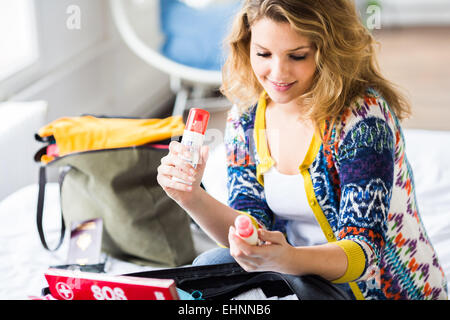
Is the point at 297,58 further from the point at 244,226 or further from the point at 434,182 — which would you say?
the point at 434,182

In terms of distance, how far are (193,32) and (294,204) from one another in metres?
1.65

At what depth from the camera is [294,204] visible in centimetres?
108

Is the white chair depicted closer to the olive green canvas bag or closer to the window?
the window

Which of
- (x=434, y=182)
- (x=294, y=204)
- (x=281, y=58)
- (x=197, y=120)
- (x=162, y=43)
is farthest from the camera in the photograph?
(x=162, y=43)

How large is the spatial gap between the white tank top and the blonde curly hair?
13cm

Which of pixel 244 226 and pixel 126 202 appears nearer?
pixel 244 226

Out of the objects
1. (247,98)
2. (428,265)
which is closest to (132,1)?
(247,98)

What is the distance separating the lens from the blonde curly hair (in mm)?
946

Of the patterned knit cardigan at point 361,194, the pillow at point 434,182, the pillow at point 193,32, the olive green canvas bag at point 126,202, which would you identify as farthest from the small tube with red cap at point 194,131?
the pillow at point 193,32

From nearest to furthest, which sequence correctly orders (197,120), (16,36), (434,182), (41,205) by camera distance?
(197,120) → (41,205) → (434,182) → (16,36)

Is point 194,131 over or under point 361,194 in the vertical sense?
over

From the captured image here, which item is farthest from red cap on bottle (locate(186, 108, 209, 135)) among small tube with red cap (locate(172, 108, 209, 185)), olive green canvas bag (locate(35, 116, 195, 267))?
olive green canvas bag (locate(35, 116, 195, 267))

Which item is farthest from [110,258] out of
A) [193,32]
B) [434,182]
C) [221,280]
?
[193,32]
